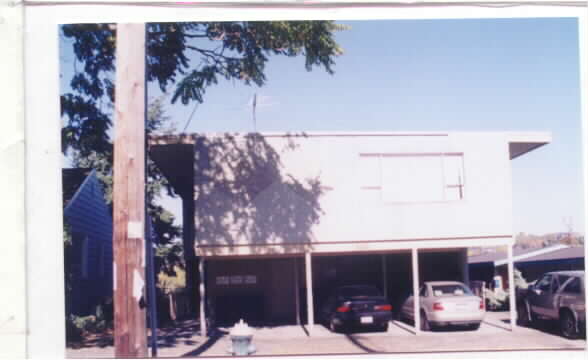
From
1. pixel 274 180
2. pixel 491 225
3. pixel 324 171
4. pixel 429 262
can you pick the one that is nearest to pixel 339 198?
pixel 324 171

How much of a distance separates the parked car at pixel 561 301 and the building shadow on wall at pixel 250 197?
5742 mm

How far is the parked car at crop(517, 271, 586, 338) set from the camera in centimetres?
1227

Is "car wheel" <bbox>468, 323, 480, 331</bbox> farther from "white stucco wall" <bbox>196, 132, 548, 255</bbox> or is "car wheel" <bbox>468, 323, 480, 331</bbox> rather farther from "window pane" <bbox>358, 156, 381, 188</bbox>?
"window pane" <bbox>358, 156, 381, 188</bbox>

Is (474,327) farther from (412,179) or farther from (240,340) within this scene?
(240,340)

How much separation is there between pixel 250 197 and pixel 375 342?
15.9 ft

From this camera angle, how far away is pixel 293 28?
39.7 feet

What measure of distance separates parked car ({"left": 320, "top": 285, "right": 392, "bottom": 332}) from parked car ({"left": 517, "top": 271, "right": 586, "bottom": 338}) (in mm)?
3569

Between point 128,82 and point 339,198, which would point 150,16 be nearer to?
point 128,82

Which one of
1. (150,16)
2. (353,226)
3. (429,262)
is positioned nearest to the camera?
(150,16)

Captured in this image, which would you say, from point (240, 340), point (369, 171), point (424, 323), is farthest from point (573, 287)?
point (240, 340)

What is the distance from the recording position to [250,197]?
15.2 metres

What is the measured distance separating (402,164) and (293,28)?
538 cm

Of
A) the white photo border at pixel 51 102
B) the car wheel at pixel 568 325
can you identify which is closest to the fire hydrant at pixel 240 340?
the white photo border at pixel 51 102

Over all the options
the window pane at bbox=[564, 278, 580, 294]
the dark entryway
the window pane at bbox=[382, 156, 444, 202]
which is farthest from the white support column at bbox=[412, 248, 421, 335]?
the dark entryway
